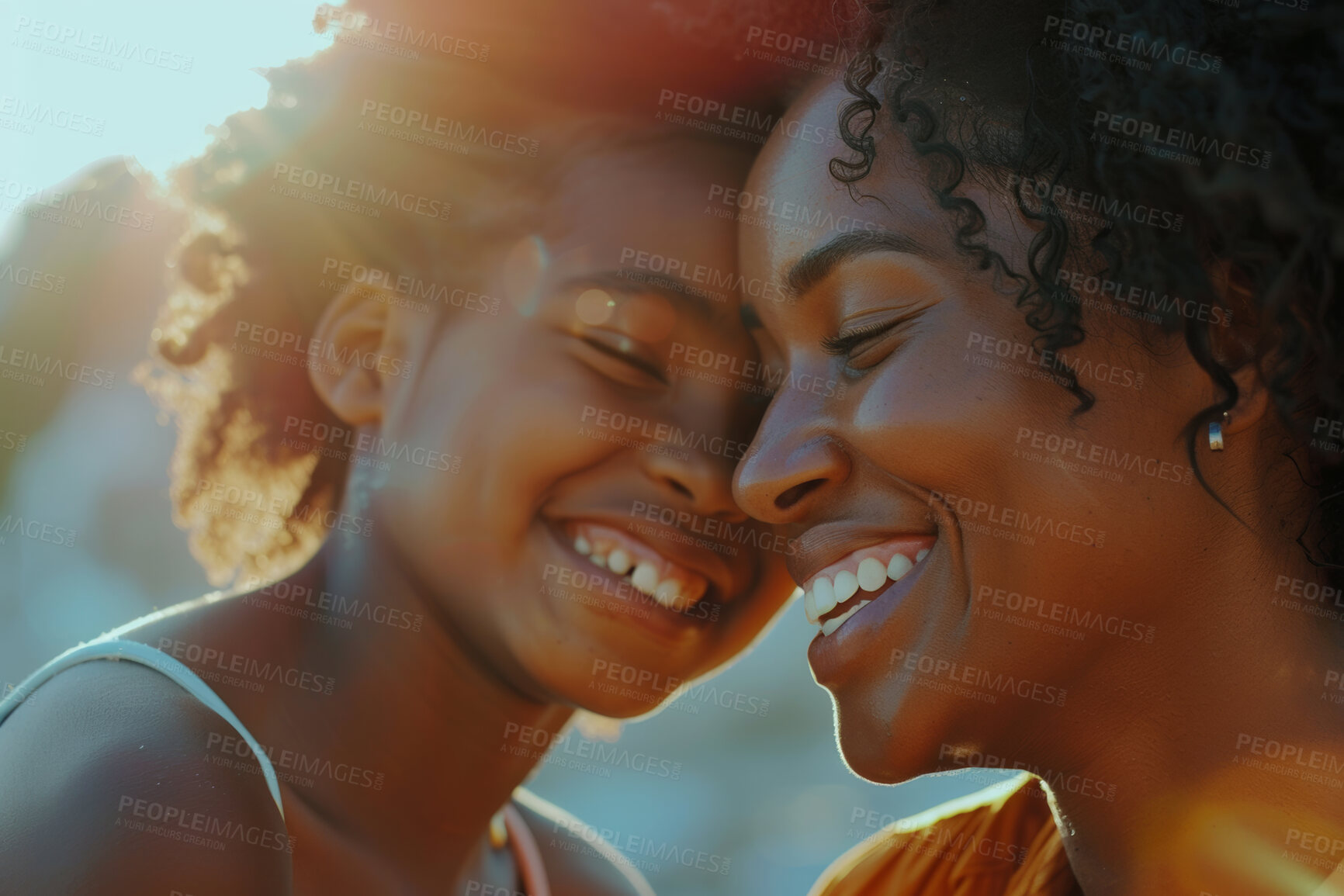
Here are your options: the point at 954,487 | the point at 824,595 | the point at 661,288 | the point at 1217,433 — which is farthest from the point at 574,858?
the point at 1217,433

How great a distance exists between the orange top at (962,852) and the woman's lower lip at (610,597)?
78 centimetres

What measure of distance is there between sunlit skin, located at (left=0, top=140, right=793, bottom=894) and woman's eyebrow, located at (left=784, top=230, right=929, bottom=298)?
467mm

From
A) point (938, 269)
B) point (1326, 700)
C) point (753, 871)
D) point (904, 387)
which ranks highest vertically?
point (938, 269)

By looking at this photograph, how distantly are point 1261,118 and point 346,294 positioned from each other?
228 cm

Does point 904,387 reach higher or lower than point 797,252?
lower

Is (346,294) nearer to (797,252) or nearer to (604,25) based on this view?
(604,25)

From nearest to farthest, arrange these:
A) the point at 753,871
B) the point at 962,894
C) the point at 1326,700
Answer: the point at 1326,700, the point at 962,894, the point at 753,871

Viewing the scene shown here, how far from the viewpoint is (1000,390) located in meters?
2.24

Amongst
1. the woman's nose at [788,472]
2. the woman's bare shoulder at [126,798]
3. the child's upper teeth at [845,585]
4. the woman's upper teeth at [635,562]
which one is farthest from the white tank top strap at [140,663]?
the child's upper teeth at [845,585]

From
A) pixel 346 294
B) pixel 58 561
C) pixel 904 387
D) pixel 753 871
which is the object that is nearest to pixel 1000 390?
pixel 904 387

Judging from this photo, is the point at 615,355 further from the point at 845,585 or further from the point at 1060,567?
the point at 1060,567

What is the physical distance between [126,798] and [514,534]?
1.08 m

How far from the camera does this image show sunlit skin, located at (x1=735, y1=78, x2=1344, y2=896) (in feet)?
7.14

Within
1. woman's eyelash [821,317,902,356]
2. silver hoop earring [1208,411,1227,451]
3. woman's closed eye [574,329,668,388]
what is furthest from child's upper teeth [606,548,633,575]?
silver hoop earring [1208,411,1227,451]
